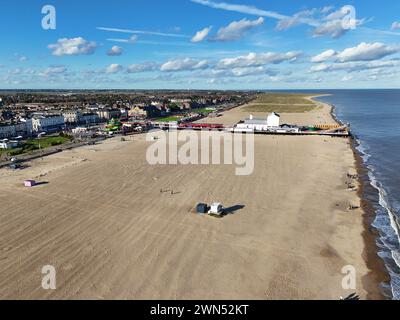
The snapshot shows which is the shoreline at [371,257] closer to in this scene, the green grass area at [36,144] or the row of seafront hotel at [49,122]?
the green grass area at [36,144]

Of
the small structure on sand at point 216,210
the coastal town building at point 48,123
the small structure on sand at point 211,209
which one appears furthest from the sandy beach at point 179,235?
the coastal town building at point 48,123

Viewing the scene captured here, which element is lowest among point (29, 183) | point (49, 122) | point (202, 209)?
point (202, 209)

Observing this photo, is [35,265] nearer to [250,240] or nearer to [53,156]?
[250,240]

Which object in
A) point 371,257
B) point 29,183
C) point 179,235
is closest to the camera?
point 371,257

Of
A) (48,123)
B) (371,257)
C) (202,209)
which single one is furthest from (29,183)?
(48,123)

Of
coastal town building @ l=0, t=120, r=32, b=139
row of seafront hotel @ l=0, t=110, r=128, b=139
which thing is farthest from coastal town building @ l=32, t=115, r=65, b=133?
coastal town building @ l=0, t=120, r=32, b=139

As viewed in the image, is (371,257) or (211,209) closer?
(371,257)

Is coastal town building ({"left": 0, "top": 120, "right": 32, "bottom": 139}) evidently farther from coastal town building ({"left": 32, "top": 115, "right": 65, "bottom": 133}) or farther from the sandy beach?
the sandy beach

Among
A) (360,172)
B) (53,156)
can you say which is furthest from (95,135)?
(360,172)

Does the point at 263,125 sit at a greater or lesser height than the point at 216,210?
greater

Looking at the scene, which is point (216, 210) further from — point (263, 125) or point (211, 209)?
point (263, 125)
